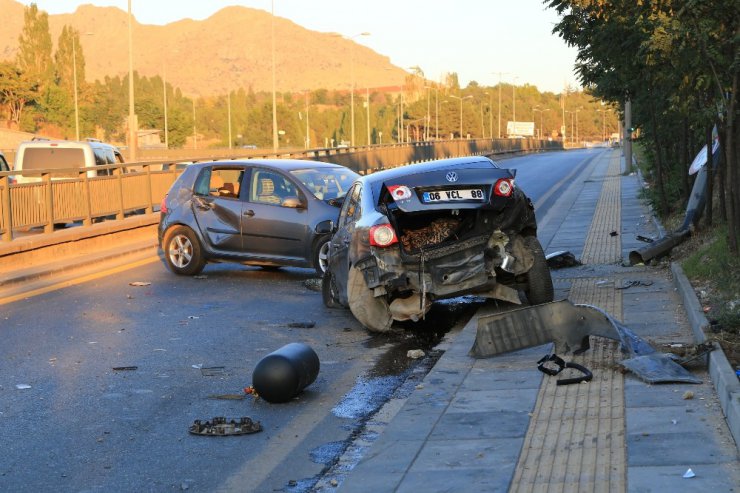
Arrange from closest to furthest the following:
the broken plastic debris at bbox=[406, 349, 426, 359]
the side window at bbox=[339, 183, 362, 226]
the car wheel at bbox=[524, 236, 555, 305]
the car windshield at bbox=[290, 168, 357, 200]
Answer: the broken plastic debris at bbox=[406, 349, 426, 359], the car wheel at bbox=[524, 236, 555, 305], the side window at bbox=[339, 183, 362, 226], the car windshield at bbox=[290, 168, 357, 200]

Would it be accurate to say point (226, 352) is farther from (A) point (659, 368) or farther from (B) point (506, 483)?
(B) point (506, 483)

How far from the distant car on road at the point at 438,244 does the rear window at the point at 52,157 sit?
50.7 feet

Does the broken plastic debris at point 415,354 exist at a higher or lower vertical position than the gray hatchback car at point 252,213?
lower

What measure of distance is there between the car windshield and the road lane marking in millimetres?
3382

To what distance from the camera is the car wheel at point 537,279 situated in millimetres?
10961

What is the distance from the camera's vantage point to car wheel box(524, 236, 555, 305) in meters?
11.0

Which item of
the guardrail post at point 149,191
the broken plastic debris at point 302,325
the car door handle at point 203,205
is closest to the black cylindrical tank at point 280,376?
the broken plastic debris at point 302,325

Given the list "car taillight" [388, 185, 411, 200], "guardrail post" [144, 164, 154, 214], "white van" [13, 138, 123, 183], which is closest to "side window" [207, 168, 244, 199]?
"car taillight" [388, 185, 411, 200]

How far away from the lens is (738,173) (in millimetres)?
11672

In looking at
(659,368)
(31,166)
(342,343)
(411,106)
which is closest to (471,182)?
(342,343)

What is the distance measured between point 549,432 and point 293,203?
9004 millimetres

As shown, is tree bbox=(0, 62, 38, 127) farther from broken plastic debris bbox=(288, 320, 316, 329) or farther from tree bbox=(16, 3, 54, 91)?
broken plastic debris bbox=(288, 320, 316, 329)

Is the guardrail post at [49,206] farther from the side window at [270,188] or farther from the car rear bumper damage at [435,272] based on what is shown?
the car rear bumper damage at [435,272]

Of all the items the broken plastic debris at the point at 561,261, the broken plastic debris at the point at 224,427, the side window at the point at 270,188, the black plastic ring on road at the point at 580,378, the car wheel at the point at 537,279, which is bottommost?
the broken plastic debris at the point at 224,427
